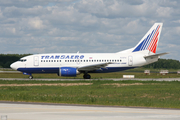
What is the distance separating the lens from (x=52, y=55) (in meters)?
44.9

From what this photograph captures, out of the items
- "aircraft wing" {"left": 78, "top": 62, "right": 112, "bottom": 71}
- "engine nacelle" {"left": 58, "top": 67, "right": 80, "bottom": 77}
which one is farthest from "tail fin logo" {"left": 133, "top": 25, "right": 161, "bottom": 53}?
"engine nacelle" {"left": 58, "top": 67, "right": 80, "bottom": 77}

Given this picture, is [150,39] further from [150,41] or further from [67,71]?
[67,71]

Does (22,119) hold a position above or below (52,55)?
below

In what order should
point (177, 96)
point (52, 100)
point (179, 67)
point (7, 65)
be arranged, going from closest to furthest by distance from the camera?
point (52, 100)
point (177, 96)
point (7, 65)
point (179, 67)

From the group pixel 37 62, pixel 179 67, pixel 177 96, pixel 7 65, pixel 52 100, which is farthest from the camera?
pixel 179 67

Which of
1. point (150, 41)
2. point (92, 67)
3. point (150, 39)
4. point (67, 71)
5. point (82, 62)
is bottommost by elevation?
point (67, 71)

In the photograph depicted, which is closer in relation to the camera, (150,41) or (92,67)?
(92,67)

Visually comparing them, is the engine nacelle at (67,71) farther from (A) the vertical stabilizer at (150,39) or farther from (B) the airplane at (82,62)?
(A) the vertical stabilizer at (150,39)

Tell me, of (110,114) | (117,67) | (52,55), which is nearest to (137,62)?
(117,67)

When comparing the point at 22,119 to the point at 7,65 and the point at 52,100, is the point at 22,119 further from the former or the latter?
the point at 7,65

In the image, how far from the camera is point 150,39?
4638 centimetres

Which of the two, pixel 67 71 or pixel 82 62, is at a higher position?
pixel 82 62

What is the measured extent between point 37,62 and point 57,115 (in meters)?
31.7

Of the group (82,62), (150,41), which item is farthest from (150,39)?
(82,62)
